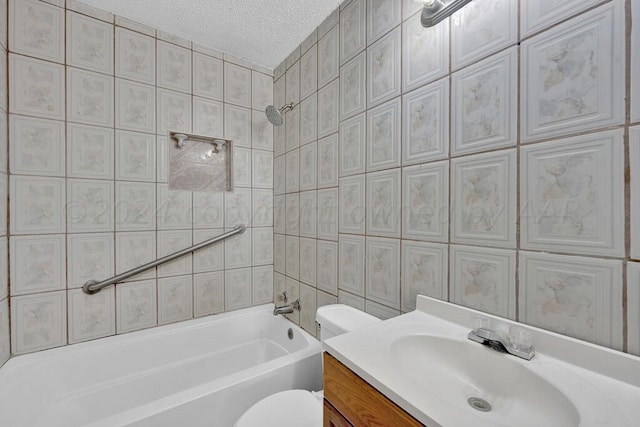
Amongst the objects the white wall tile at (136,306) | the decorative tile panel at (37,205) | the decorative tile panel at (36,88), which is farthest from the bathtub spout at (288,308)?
the decorative tile panel at (36,88)

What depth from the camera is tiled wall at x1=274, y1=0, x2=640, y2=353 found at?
22.4 inches

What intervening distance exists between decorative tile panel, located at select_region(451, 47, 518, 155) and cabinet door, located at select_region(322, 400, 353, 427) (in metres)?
0.79

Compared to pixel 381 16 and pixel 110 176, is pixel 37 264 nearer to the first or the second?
pixel 110 176

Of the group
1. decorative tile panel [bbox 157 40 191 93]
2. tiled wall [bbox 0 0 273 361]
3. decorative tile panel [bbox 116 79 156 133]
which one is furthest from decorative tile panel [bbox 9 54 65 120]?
decorative tile panel [bbox 157 40 191 93]

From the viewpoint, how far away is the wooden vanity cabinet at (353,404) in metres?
0.50

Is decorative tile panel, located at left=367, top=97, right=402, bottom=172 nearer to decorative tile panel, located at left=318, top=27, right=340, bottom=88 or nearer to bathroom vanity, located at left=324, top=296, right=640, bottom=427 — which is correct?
decorative tile panel, located at left=318, top=27, right=340, bottom=88

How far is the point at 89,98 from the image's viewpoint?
4.38 feet

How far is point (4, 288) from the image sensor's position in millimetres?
1151

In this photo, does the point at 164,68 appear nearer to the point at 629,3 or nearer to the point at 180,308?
the point at 180,308

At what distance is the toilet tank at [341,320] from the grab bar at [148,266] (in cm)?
89

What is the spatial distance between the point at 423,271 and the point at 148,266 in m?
1.43

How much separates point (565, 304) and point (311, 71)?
59.1 inches

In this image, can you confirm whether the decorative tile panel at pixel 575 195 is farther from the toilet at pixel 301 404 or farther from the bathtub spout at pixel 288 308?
the bathtub spout at pixel 288 308

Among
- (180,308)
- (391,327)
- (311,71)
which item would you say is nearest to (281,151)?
(311,71)
